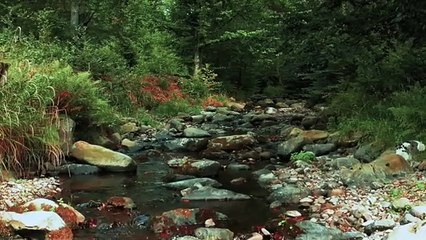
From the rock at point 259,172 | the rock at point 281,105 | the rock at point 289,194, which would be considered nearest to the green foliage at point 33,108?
the rock at point 259,172

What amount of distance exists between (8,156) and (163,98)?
36.7 feet

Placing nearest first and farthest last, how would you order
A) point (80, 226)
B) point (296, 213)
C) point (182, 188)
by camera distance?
1. point (80, 226)
2. point (296, 213)
3. point (182, 188)

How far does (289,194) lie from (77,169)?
12.0 ft

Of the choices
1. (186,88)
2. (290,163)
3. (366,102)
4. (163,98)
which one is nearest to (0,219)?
(290,163)

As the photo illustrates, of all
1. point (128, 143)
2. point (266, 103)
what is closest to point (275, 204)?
point (128, 143)

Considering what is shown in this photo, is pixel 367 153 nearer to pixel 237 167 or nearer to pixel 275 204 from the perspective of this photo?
pixel 237 167

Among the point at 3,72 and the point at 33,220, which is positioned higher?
the point at 3,72

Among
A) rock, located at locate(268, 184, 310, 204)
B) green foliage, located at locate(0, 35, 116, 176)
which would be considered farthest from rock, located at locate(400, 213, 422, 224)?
green foliage, located at locate(0, 35, 116, 176)

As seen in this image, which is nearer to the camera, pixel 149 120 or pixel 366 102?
pixel 366 102

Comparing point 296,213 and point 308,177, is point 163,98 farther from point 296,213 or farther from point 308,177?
point 296,213

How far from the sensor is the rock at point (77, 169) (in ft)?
28.7

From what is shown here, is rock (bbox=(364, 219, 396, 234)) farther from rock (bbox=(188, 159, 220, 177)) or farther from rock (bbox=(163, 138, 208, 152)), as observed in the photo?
rock (bbox=(163, 138, 208, 152))

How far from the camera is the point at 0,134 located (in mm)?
7332

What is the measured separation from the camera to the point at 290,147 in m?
10.9
